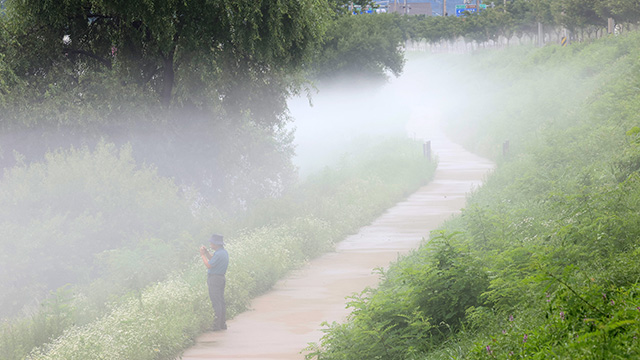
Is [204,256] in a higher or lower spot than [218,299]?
higher

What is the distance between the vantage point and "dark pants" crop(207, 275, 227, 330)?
42.5 feet

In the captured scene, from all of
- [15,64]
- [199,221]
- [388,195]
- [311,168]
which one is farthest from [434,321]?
[311,168]

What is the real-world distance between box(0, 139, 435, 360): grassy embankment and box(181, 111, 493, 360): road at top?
0.40 metres

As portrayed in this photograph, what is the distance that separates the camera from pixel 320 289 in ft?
52.4

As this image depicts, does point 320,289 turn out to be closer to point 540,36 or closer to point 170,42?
point 170,42

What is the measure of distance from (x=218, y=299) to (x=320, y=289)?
3.44 metres

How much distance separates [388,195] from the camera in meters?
30.3

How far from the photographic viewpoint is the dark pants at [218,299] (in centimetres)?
1296

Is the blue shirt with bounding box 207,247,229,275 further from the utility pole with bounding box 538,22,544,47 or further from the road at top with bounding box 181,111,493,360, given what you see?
the utility pole with bounding box 538,22,544,47

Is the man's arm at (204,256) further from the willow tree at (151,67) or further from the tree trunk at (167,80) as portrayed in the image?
the tree trunk at (167,80)

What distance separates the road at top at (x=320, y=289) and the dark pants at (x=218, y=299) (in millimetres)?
180

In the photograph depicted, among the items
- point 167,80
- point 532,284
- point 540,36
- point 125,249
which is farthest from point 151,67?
point 540,36

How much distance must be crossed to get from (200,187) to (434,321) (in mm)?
17328

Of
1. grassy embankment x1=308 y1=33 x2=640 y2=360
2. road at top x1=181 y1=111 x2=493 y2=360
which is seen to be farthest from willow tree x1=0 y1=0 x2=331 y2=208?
grassy embankment x1=308 y1=33 x2=640 y2=360
